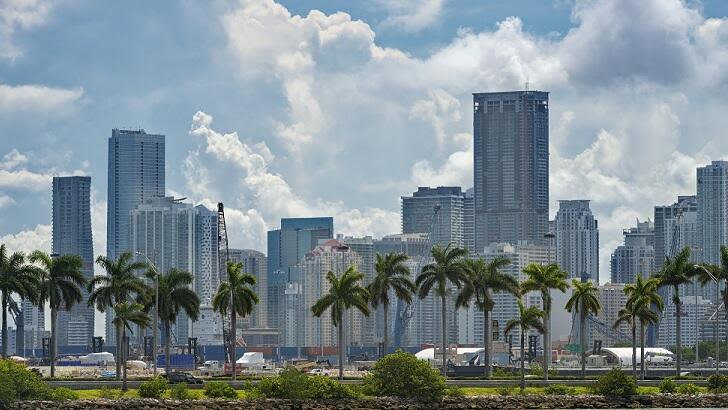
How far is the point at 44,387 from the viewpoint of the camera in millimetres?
100000

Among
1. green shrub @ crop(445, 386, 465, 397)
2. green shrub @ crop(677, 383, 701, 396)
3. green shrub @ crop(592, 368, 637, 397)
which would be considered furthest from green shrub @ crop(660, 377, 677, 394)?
green shrub @ crop(445, 386, 465, 397)

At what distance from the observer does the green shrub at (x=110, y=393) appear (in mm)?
102625

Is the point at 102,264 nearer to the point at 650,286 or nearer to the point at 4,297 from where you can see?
the point at 4,297

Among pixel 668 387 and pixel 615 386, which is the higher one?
pixel 615 386

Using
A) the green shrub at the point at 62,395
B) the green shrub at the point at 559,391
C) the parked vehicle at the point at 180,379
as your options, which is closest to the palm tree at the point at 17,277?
the parked vehicle at the point at 180,379

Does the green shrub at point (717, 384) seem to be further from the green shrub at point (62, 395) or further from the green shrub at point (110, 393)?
the green shrub at point (62, 395)

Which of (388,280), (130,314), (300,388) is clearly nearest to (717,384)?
(300,388)

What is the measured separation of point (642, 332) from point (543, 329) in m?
16.0

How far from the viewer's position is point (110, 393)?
4166 inches

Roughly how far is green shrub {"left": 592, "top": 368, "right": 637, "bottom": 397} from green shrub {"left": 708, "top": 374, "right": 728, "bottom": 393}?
7.57 metres

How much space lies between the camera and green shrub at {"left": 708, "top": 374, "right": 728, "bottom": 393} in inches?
4503

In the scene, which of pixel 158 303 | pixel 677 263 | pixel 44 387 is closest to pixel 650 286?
pixel 677 263

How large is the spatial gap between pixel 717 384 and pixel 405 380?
92.5ft

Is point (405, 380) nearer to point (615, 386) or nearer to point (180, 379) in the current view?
point (615, 386)
